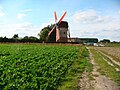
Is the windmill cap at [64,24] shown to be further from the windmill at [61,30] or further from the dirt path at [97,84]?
the dirt path at [97,84]

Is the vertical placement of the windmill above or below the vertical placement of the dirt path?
above

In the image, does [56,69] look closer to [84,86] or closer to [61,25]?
[84,86]

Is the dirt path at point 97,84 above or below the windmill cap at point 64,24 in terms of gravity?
below

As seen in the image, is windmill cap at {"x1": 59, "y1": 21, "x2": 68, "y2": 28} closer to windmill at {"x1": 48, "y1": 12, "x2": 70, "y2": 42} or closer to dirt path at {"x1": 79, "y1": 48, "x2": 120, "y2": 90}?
windmill at {"x1": 48, "y1": 12, "x2": 70, "y2": 42}

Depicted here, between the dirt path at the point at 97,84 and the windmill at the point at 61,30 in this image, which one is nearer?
the dirt path at the point at 97,84

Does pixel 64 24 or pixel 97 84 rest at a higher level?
pixel 64 24

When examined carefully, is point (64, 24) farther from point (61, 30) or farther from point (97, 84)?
→ point (97, 84)

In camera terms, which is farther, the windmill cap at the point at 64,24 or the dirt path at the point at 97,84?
the windmill cap at the point at 64,24

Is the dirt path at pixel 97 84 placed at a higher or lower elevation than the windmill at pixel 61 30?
lower

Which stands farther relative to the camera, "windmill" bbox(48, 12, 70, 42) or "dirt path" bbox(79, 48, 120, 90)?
"windmill" bbox(48, 12, 70, 42)

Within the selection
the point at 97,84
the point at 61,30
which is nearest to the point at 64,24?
the point at 61,30

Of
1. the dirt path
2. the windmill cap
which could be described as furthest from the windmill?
the dirt path

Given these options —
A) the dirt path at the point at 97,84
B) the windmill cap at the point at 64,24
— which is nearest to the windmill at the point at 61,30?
the windmill cap at the point at 64,24

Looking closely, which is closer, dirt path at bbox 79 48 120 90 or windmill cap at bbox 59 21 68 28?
dirt path at bbox 79 48 120 90
